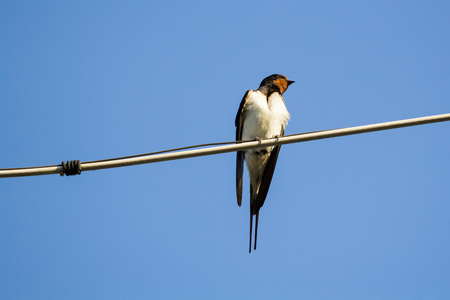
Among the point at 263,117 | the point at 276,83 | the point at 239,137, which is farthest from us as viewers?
the point at 276,83

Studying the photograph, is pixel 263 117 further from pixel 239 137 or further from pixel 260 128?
pixel 239 137

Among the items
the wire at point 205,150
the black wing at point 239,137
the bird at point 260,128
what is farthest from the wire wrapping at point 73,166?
the black wing at point 239,137

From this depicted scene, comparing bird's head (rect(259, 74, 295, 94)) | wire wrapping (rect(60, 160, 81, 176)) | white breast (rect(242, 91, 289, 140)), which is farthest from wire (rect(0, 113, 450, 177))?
bird's head (rect(259, 74, 295, 94))

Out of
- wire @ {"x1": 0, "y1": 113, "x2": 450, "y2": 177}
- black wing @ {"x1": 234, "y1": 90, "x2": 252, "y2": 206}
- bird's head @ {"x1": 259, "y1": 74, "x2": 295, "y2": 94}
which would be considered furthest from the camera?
bird's head @ {"x1": 259, "y1": 74, "x2": 295, "y2": 94}

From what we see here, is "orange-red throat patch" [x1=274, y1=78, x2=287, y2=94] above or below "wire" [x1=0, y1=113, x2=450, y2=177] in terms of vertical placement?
above

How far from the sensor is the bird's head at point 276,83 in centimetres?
680

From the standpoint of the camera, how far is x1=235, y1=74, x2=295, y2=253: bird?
633 cm

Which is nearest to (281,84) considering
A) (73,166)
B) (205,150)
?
(205,150)

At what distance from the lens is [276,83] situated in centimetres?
688

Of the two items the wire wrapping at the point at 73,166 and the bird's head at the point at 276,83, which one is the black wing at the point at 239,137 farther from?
the wire wrapping at the point at 73,166

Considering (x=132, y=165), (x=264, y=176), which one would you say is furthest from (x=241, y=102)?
(x=132, y=165)

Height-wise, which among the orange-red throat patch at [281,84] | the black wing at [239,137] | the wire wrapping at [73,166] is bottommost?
the wire wrapping at [73,166]

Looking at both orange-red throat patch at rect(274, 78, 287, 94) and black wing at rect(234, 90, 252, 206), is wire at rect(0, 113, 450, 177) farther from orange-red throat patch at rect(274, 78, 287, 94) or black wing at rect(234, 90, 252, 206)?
orange-red throat patch at rect(274, 78, 287, 94)

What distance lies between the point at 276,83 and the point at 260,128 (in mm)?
827
